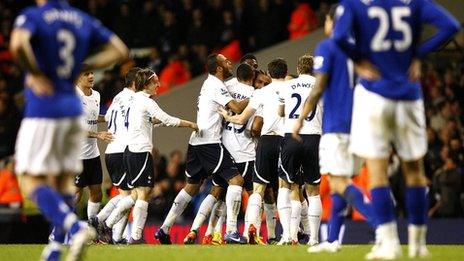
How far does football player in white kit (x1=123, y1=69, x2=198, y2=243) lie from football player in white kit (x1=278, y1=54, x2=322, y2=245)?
1.44 m

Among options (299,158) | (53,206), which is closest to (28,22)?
(53,206)

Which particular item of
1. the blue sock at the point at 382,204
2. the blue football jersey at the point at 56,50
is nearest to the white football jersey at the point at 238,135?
the blue sock at the point at 382,204

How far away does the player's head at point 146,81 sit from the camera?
49.8 ft

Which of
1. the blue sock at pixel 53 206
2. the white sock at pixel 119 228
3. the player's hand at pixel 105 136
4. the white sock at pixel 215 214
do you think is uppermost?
the player's hand at pixel 105 136

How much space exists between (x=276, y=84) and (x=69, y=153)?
20.4 ft

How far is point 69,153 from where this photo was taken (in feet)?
29.2

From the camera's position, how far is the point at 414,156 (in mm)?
9727

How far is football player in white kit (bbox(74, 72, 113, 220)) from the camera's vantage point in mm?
15148

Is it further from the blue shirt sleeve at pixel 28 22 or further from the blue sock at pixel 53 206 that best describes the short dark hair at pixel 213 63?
the blue sock at pixel 53 206

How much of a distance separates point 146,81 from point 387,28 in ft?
19.7

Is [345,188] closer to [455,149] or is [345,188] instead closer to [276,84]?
[276,84]

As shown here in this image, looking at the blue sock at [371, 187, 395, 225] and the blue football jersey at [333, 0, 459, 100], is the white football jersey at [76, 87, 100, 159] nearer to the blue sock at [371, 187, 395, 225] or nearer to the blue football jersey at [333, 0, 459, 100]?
the blue football jersey at [333, 0, 459, 100]

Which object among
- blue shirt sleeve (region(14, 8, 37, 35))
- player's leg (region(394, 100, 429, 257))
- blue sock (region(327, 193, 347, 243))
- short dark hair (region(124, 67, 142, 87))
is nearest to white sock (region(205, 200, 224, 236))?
short dark hair (region(124, 67, 142, 87))

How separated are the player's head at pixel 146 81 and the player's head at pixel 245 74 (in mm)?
1129
